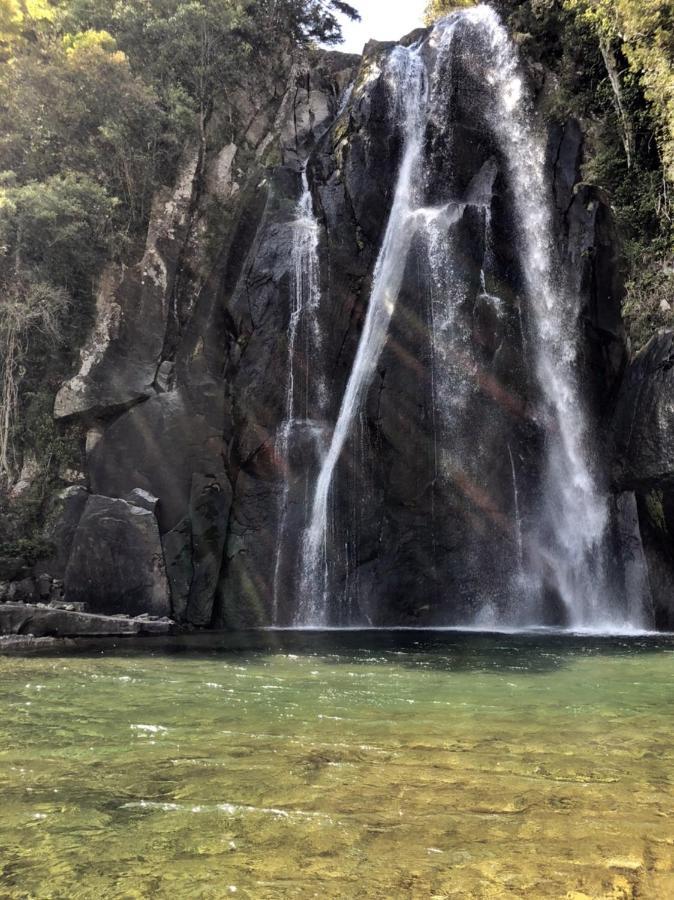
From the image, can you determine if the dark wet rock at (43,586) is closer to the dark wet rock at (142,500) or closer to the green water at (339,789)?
the dark wet rock at (142,500)


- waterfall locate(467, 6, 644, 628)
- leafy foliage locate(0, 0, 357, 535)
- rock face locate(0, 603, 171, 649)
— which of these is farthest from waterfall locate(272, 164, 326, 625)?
waterfall locate(467, 6, 644, 628)

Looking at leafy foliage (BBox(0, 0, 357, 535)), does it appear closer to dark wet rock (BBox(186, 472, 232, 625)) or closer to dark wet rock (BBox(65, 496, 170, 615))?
dark wet rock (BBox(65, 496, 170, 615))

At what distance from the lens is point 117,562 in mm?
16047

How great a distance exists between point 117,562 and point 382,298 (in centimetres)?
1028

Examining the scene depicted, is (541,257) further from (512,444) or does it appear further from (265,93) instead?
(265,93)

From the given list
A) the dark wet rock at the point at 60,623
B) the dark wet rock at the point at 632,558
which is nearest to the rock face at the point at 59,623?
the dark wet rock at the point at 60,623

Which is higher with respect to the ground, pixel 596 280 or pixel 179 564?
pixel 596 280

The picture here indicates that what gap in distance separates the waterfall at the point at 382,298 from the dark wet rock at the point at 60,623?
406cm

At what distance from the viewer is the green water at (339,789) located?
8.41ft

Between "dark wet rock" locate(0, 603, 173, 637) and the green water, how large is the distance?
266 inches

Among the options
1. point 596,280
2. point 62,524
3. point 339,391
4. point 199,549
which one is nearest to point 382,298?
point 339,391

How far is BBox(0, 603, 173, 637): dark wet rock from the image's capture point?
13.4m

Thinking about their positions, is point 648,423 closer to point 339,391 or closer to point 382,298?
point 382,298

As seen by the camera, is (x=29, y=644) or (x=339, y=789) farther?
(x=29, y=644)
